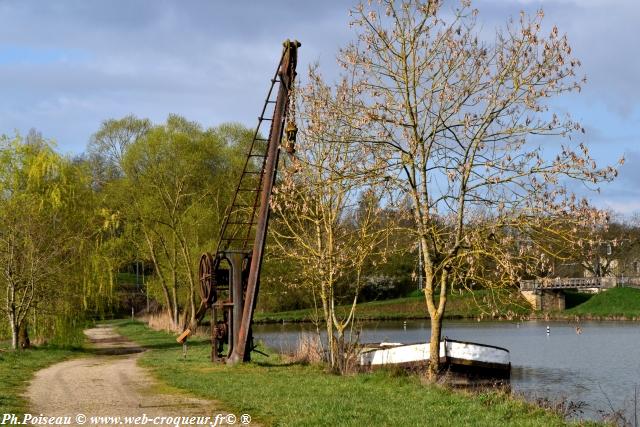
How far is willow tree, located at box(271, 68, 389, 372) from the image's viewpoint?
15.3 metres

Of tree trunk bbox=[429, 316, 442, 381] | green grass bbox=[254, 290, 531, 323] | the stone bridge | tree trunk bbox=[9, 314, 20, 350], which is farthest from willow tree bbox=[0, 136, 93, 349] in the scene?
the stone bridge

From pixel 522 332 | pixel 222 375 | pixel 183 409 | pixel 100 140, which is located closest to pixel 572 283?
pixel 522 332

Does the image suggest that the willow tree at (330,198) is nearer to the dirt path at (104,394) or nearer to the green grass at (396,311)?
the dirt path at (104,394)

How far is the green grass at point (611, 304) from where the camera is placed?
62.2 metres

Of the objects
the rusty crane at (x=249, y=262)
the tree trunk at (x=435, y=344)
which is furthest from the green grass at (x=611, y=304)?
→ the tree trunk at (x=435, y=344)

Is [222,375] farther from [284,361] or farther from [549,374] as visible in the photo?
[549,374]

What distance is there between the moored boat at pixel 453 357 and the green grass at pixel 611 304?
39279 millimetres

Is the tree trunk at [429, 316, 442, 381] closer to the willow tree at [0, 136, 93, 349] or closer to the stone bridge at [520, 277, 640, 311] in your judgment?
the willow tree at [0, 136, 93, 349]

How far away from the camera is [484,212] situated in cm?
1480

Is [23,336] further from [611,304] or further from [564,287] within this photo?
[564,287]

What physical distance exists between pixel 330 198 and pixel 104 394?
882 centimetres

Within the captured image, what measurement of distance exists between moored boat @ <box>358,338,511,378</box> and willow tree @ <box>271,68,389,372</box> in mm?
2558

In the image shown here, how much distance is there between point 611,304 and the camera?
65.9m

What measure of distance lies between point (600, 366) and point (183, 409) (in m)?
19.5
